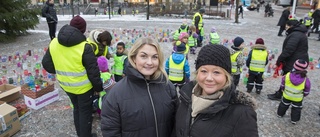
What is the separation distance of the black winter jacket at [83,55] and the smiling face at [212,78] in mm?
1806

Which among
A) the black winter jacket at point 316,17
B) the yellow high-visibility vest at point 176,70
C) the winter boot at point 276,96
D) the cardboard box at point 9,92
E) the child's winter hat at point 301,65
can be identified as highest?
the black winter jacket at point 316,17

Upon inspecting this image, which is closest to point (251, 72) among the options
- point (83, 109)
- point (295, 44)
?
point (295, 44)

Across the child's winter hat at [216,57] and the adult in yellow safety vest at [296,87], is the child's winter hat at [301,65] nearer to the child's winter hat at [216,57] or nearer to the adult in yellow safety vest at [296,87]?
the adult in yellow safety vest at [296,87]

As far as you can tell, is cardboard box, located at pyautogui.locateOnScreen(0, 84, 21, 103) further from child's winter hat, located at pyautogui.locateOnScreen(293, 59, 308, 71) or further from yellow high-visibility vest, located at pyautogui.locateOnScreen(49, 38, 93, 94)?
child's winter hat, located at pyautogui.locateOnScreen(293, 59, 308, 71)

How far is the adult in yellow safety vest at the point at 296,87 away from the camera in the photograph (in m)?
4.01

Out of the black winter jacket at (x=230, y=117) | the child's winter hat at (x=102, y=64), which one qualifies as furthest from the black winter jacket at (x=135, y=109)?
the child's winter hat at (x=102, y=64)

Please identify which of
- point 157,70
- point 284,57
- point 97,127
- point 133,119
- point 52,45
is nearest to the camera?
point 133,119

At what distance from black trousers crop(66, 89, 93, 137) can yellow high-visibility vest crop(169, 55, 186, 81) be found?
Answer: 183 centimetres

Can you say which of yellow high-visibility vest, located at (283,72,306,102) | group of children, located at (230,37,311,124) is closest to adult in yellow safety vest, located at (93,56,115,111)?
group of children, located at (230,37,311,124)

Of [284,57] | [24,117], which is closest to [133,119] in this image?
[24,117]

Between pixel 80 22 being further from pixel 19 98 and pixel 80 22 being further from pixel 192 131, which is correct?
pixel 19 98

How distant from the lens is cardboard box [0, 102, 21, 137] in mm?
3549

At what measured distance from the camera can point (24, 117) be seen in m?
4.31

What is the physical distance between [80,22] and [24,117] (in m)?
2.46
